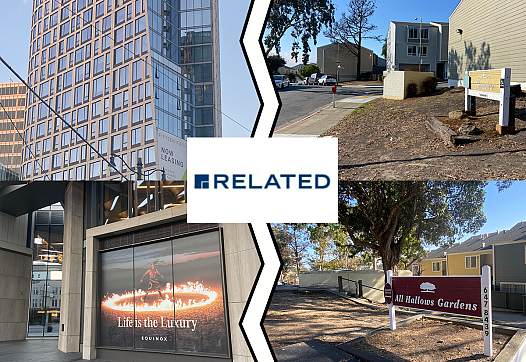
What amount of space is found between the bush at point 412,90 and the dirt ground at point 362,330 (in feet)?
16.0

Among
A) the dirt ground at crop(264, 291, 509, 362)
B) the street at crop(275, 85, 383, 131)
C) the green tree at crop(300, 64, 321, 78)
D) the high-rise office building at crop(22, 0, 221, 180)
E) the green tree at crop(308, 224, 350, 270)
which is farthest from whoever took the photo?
the green tree at crop(308, 224, 350, 270)

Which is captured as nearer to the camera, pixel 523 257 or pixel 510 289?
pixel 510 289

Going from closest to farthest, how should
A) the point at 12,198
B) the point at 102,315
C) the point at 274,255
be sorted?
the point at 274,255, the point at 102,315, the point at 12,198

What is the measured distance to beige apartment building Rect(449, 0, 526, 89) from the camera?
290 inches

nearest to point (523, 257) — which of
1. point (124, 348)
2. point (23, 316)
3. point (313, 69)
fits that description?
point (313, 69)

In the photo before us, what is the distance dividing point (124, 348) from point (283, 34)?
8312mm

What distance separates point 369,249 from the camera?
12672mm

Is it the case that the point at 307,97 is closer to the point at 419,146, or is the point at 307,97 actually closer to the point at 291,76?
the point at 291,76

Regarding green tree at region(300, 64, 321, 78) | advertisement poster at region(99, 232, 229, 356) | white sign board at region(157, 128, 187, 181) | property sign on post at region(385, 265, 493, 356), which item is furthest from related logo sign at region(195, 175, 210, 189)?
property sign on post at region(385, 265, 493, 356)

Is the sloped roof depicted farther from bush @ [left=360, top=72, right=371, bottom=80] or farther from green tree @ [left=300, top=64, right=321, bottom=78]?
green tree @ [left=300, top=64, right=321, bottom=78]

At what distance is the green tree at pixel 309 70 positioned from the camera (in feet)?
24.8

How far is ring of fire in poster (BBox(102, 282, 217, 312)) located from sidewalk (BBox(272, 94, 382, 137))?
11.9 ft

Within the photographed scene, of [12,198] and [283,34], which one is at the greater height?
[283,34]

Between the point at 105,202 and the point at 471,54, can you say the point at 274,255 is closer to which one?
the point at 471,54
